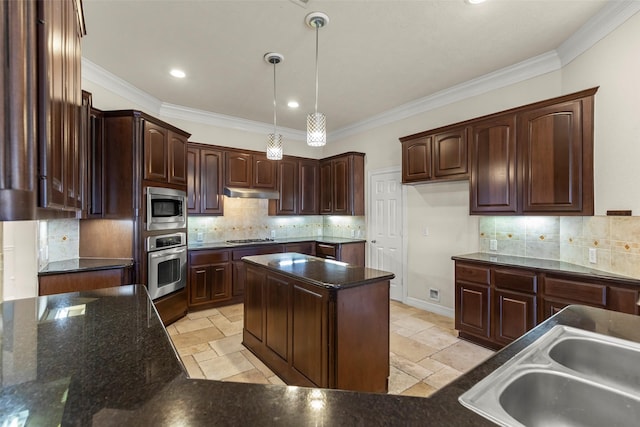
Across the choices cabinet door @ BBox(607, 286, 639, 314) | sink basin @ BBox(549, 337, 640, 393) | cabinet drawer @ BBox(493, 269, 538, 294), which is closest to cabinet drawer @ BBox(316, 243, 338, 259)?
cabinet drawer @ BBox(493, 269, 538, 294)

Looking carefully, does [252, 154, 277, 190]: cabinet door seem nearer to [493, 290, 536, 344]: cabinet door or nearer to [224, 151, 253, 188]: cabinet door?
[224, 151, 253, 188]: cabinet door

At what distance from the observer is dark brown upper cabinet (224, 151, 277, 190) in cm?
486

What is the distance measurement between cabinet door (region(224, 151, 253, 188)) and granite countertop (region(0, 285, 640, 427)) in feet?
12.5

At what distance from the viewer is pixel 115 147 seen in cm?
327

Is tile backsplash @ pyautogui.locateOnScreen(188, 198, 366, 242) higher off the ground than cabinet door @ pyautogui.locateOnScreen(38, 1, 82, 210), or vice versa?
cabinet door @ pyautogui.locateOnScreen(38, 1, 82, 210)

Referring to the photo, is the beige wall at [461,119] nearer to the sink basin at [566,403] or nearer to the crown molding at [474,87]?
the crown molding at [474,87]

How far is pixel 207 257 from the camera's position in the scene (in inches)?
170

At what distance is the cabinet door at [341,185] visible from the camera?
5289 millimetres

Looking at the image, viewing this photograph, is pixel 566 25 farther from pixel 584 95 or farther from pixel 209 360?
pixel 209 360

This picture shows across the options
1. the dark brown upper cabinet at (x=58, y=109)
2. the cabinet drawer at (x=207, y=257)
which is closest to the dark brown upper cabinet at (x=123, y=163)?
the cabinet drawer at (x=207, y=257)

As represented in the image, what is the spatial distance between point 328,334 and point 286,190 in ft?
12.2

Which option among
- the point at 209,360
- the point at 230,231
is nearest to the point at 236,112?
the point at 230,231

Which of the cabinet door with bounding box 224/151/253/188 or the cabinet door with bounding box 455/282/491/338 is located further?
the cabinet door with bounding box 224/151/253/188

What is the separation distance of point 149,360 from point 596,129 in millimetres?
3599
